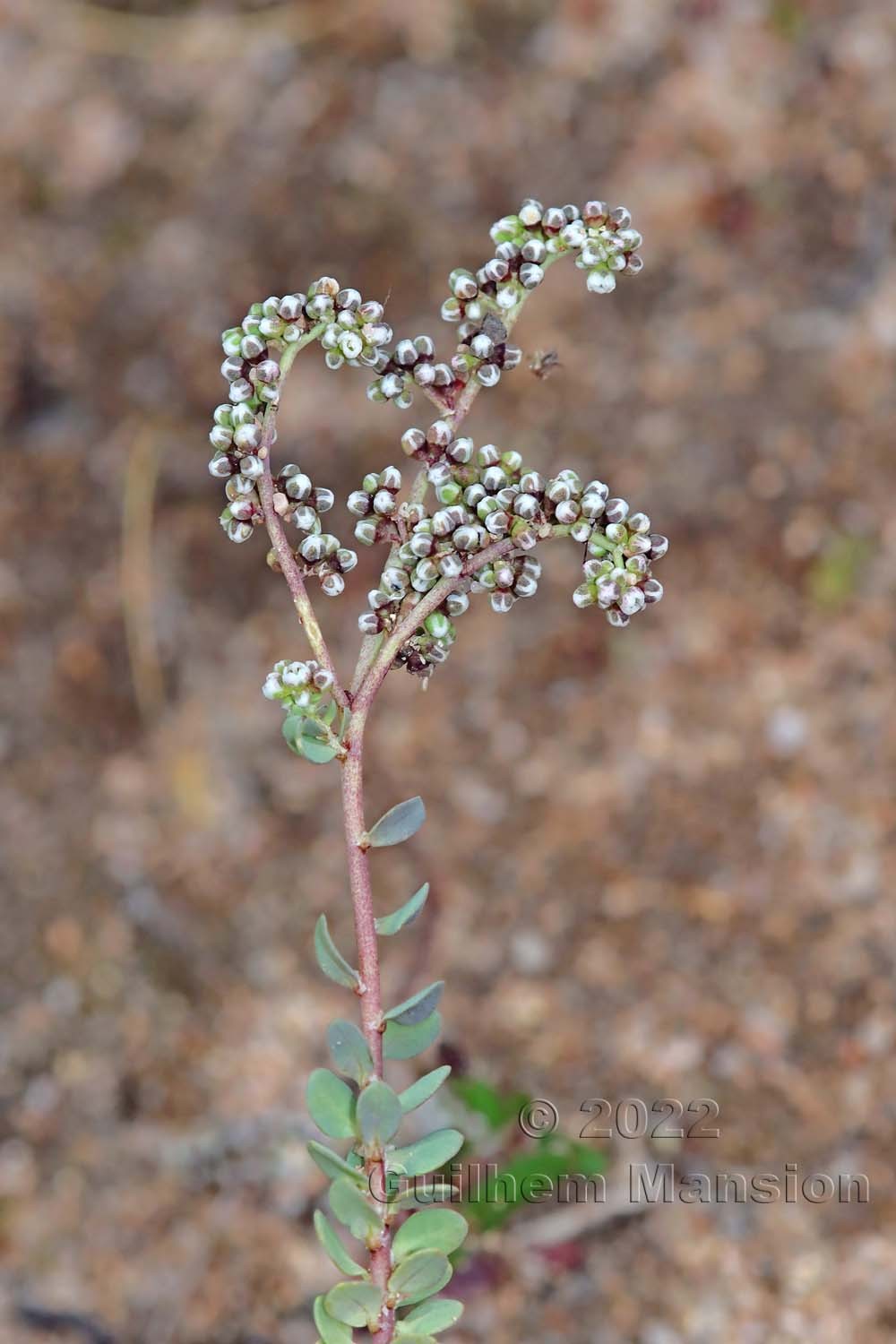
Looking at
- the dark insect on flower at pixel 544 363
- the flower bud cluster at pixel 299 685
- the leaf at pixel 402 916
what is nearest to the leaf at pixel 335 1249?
the leaf at pixel 402 916

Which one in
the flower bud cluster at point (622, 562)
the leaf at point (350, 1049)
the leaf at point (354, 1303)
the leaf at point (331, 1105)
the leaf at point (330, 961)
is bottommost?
the leaf at point (354, 1303)

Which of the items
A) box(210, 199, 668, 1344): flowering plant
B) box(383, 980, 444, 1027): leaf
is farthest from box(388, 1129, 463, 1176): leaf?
box(383, 980, 444, 1027): leaf

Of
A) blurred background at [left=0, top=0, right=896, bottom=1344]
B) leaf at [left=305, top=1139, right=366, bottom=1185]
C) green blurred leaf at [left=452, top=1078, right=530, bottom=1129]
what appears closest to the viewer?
leaf at [left=305, top=1139, right=366, bottom=1185]

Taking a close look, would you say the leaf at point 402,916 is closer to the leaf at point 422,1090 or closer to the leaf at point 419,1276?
the leaf at point 422,1090

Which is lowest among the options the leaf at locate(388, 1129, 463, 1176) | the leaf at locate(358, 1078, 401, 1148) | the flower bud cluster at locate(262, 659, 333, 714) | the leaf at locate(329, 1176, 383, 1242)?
the leaf at locate(329, 1176, 383, 1242)

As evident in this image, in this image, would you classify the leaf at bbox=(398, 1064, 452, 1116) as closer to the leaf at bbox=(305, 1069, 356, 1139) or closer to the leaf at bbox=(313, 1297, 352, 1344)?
the leaf at bbox=(305, 1069, 356, 1139)

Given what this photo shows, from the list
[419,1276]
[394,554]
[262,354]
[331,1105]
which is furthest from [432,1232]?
[262,354]
